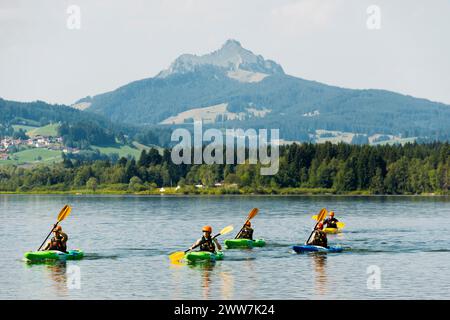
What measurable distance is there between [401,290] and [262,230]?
47669 millimetres

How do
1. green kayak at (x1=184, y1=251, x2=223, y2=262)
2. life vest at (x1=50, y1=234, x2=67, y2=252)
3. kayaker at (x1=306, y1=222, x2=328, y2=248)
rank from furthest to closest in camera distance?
kayaker at (x1=306, y1=222, x2=328, y2=248) < life vest at (x1=50, y1=234, x2=67, y2=252) < green kayak at (x1=184, y1=251, x2=223, y2=262)

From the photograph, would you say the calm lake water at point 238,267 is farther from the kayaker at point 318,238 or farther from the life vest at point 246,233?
the life vest at point 246,233

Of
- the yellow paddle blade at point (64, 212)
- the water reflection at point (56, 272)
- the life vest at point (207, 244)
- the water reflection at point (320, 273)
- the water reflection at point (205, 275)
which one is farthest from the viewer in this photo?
the yellow paddle blade at point (64, 212)

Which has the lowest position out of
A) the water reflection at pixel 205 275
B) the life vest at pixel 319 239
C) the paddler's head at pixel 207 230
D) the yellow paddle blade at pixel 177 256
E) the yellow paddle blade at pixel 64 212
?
the water reflection at pixel 205 275

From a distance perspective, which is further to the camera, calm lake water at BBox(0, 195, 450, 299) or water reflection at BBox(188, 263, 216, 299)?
calm lake water at BBox(0, 195, 450, 299)

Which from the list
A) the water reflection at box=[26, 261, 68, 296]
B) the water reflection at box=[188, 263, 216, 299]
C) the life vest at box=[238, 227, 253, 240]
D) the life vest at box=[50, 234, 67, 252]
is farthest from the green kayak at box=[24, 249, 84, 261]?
the life vest at box=[238, 227, 253, 240]

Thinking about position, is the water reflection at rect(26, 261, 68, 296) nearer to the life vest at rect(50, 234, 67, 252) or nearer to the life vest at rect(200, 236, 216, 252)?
the life vest at rect(50, 234, 67, 252)

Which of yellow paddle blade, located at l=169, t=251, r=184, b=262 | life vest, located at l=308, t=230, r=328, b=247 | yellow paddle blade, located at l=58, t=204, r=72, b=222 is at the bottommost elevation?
yellow paddle blade, located at l=169, t=251, r=184, b=262

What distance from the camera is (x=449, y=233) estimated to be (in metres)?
91.8

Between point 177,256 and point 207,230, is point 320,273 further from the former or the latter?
point 177,256

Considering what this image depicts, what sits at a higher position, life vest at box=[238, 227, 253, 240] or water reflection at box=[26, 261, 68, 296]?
life vest at box=[238, 227, 253, 240]

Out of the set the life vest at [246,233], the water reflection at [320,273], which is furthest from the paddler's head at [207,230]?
the life vest at [246,233]
